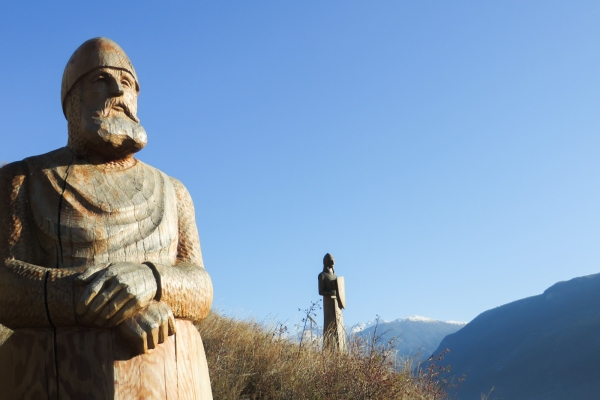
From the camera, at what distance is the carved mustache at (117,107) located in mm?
2849

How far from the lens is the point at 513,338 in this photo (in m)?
63.2

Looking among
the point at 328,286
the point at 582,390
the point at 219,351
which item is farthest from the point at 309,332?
the point at 582,390

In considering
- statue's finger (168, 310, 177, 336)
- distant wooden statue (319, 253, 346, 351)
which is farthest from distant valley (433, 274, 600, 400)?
statue's finger (168, 310, 177, 336)

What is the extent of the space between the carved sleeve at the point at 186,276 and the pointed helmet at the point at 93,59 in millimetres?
633

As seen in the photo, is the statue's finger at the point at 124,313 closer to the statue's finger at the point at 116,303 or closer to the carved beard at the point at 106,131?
the statue's finger at the point at 116,303

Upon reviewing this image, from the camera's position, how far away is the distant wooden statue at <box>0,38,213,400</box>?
240 cm

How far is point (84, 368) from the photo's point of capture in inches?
94.2

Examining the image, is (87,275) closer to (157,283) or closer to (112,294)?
(112,294)

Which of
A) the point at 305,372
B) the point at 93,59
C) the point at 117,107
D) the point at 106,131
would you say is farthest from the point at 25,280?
the point at 305,372

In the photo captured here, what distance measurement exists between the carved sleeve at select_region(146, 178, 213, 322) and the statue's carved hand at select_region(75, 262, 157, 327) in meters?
0.10

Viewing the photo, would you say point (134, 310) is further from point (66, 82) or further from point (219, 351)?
point (219, 351)

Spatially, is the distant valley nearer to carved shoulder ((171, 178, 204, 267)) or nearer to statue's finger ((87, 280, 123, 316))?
carved shoulder ((171, 178, 204, 267))

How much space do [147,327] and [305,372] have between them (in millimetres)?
5769

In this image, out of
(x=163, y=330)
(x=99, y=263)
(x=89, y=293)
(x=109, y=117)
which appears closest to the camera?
(x=89, y=293)
